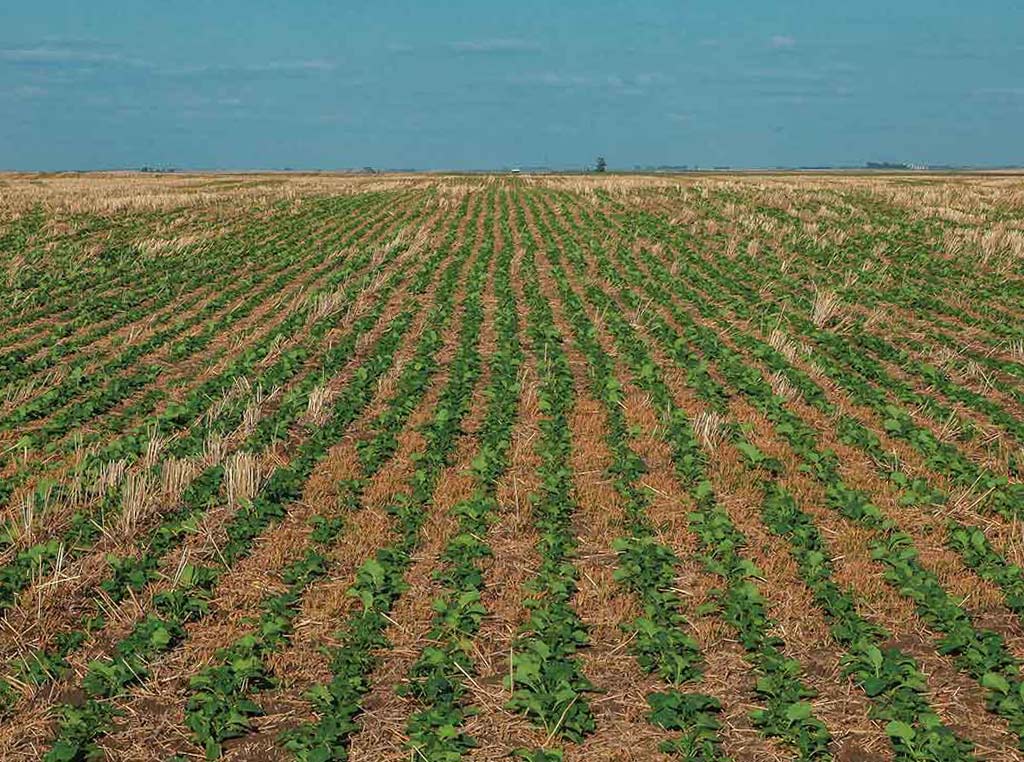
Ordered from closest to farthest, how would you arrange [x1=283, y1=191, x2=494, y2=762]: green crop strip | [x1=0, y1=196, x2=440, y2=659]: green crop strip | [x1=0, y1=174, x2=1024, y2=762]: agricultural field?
[x1=283, y1=191, x2=494, y2=762]: green crop strip < [x1=0, y1=174, x2=1024, y2=762]: agricultural field < [x1=0, y1=196, x2=440, y2=659]: green crop strip

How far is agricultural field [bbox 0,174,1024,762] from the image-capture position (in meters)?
4.75

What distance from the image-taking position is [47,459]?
8336mm

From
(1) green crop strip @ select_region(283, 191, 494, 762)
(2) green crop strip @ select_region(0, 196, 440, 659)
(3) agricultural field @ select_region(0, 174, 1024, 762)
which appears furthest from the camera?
(2) green crop strip @ select_region(0, 196, 440, 659)

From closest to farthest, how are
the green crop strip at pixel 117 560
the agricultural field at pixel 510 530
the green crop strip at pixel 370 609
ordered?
the green crop strip at pixel 370 609
the agricultural field at pixel 510 530
the green crop strip at pixel 117 560

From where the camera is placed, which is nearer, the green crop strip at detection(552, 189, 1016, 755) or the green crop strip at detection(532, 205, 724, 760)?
the green crop strip at detection(532, 205, 724, 760)

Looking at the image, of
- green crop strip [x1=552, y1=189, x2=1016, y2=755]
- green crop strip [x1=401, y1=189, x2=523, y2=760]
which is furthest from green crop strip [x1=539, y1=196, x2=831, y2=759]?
green crop strip [x1=401, y1=189, x2=523, y2=760]

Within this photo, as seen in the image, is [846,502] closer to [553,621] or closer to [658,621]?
[658,621]

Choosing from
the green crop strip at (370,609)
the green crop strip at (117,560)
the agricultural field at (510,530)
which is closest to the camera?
the green crop strip at (370,609)

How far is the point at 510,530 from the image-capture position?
23.1 ft

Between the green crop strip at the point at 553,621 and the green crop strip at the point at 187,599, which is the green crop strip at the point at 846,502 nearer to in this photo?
the green crop strip at the point at 553,621

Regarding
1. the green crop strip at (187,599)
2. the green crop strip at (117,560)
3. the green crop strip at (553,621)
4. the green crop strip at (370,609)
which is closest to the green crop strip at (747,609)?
the green crop strip at (553,621)

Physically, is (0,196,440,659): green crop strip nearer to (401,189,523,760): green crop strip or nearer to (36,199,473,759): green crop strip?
(36,199,473,759): green crop strip

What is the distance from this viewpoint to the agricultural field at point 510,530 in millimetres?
4746

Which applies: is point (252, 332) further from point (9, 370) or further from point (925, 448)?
point (925, 448)
